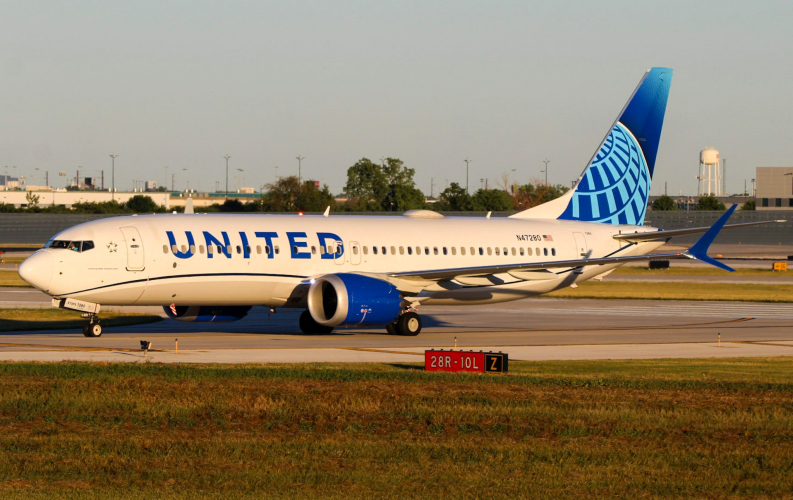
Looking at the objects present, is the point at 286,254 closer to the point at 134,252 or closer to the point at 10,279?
the point at 134,252

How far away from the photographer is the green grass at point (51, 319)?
38781 mm

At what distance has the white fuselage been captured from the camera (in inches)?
1340

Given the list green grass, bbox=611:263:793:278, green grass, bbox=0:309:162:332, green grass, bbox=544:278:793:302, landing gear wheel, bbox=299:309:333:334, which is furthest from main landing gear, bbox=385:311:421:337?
green grass, bbox=611:263:793:278

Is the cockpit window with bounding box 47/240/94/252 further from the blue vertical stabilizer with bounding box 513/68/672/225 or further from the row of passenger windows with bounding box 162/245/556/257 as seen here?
the blue vertical stabilizer with bounding box 513/68/672/225

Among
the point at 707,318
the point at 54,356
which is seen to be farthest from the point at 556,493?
the point at 707,318

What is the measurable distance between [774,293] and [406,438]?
48.3 meters

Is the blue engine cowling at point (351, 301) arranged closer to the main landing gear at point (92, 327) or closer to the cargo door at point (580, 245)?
the main landing gear at point (92, 327)

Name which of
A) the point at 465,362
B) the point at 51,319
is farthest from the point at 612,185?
the point at 51,319

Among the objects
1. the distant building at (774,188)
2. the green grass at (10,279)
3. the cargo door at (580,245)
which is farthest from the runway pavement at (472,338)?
the distant building at (774,188)

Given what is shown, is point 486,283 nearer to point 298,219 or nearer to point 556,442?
point 298,219

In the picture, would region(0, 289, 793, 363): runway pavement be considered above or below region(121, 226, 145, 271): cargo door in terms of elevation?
below

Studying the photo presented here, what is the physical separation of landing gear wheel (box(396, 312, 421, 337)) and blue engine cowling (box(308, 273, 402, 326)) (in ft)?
3.20

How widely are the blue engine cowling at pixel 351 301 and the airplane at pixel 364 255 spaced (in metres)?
0.05

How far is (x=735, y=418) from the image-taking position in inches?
748
